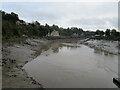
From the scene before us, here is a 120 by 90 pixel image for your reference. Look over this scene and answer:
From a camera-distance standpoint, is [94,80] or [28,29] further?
[28,29]

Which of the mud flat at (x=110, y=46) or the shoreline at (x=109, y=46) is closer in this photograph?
the shoreline at (x=109, y=46)

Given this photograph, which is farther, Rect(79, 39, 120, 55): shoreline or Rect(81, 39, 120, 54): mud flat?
Rect(81, 39, 120, 54): mud flat

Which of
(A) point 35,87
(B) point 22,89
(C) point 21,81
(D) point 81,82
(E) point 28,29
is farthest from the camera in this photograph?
(E) point 28,29

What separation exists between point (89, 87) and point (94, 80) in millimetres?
2430

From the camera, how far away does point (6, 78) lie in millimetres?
14250

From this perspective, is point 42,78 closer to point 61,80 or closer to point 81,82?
point 61,80

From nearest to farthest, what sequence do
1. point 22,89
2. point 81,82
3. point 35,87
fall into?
1. point 22,89
2. point 35,87
3. point 81,82

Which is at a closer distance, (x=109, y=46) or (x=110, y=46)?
(x=110, y=46)

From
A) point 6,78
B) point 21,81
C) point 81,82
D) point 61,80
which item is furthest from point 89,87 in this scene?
point 6,78

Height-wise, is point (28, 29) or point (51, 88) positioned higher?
point (28, 29)

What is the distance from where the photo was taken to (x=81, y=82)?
52.1 feet

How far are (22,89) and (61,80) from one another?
15.7ft

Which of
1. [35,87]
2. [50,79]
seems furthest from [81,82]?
[35,87]

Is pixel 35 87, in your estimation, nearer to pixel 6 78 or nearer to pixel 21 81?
pixel 21 81
